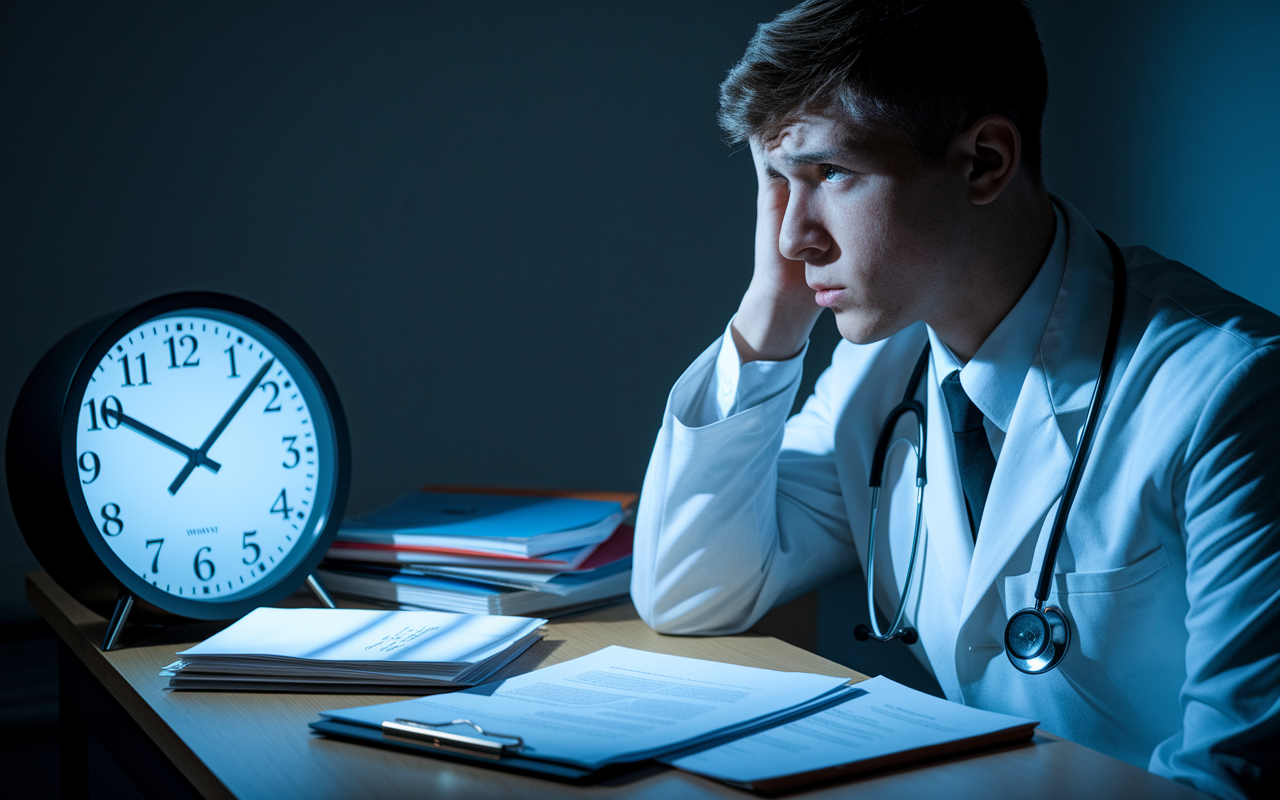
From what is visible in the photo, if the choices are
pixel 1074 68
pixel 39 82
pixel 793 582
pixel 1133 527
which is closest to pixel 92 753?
pixel 39 82

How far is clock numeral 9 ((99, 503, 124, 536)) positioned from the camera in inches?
40.7

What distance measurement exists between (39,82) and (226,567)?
0.89 metres

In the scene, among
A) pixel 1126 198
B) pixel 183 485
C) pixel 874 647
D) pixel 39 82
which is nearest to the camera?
pixel 183 485

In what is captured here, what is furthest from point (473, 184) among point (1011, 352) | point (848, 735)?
point (848, 735)

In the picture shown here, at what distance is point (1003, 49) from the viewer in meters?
1.03

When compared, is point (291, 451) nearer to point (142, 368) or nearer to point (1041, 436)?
point (142, 368)

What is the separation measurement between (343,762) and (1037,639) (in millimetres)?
641

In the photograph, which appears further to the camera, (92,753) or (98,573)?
(92,753)

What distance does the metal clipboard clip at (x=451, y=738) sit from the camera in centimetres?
70

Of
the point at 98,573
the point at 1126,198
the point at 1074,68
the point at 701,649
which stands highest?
the point at 1074,68

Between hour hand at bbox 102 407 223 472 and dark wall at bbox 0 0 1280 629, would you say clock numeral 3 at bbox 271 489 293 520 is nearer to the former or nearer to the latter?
hour hand at bbox 102 407 223 472

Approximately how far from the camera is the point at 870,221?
Answer: 102 cm

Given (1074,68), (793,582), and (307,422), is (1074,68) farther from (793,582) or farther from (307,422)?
(307,422)

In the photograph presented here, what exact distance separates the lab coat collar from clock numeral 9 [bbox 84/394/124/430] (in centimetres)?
96
